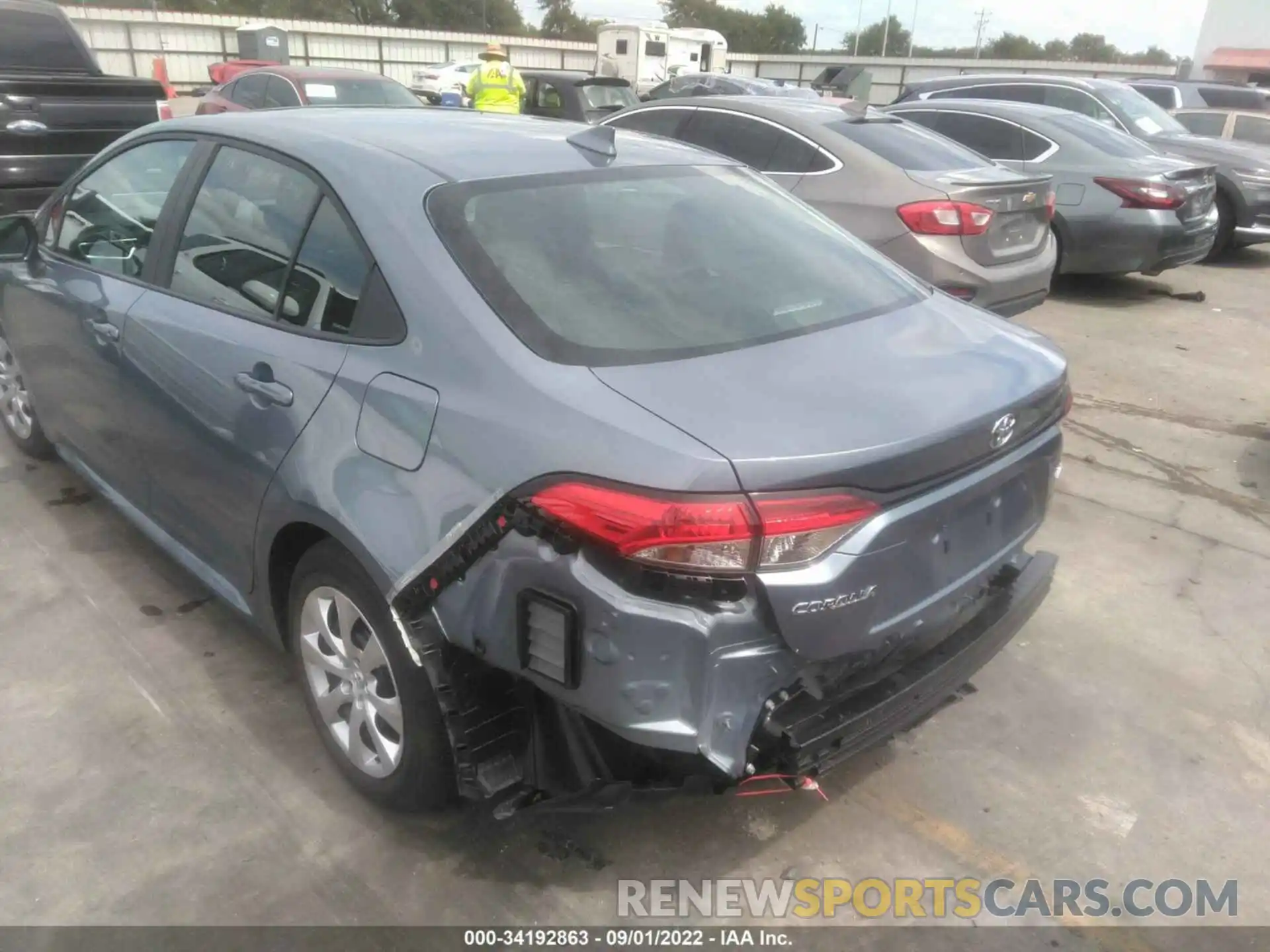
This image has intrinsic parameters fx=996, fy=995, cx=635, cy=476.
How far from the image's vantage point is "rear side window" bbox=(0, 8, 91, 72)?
827 centimetres

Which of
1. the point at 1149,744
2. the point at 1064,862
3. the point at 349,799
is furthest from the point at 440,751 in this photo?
the point at 1149,744

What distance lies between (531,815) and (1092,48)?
86.5 m

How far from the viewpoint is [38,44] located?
846cm

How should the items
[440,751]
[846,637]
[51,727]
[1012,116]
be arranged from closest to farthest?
[846,637]
[440,751]
[51,727]
[1012,116]

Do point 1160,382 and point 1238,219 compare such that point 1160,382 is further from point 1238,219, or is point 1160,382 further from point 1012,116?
point 1238,219

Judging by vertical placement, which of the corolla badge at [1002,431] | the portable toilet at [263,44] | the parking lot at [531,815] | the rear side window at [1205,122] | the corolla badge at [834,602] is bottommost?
the parking lot at [531,815]

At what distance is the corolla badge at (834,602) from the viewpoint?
196cm

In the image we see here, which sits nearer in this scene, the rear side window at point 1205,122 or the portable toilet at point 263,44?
the rear side window at point 1205,122

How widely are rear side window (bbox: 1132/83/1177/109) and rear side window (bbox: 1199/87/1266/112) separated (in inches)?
39.3

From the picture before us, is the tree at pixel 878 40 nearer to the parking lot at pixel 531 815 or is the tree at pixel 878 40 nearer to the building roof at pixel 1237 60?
the building roof at pixel 1237 60

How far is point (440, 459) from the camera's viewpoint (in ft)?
7.04

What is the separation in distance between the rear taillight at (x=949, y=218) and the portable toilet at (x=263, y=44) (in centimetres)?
2771

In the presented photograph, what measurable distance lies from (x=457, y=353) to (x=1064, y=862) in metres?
2.03

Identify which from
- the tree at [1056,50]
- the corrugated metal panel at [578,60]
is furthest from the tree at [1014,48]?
the corrugated metal panel at [578,60]
